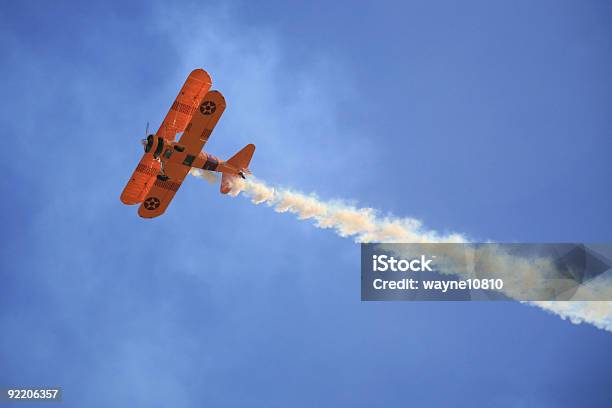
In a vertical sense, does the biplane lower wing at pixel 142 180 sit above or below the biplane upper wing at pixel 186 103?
below

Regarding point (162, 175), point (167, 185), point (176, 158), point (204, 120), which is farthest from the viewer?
point (167, 185)

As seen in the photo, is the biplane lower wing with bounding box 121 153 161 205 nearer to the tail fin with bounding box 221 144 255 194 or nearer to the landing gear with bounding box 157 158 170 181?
the landing gear with bounding box 157 158 170 181

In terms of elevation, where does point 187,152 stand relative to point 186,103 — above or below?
below

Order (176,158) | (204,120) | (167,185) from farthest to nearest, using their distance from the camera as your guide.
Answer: (167,185) → (176,158) → (204,120)

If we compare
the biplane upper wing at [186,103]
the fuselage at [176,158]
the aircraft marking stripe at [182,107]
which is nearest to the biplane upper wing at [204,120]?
the fuselage at [176,158]

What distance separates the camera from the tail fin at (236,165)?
147ft

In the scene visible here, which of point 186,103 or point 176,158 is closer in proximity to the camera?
point 176,158

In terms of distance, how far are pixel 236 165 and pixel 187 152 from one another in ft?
9.77

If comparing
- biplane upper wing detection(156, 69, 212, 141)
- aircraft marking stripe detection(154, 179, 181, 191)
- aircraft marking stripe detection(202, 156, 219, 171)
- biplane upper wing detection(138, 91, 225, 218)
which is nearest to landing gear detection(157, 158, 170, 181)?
biplane upper wing detection(138, 91, 225, 218)

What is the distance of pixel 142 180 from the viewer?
45.5m

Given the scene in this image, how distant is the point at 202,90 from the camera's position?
43844 millimetres

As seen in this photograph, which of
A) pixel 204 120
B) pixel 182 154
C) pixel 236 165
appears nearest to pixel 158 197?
pixel 182 154

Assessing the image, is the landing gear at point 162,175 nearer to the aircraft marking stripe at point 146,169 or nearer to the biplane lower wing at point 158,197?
the biplane lower wing at point 158,197

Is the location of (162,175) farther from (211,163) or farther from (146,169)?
(211,163)
